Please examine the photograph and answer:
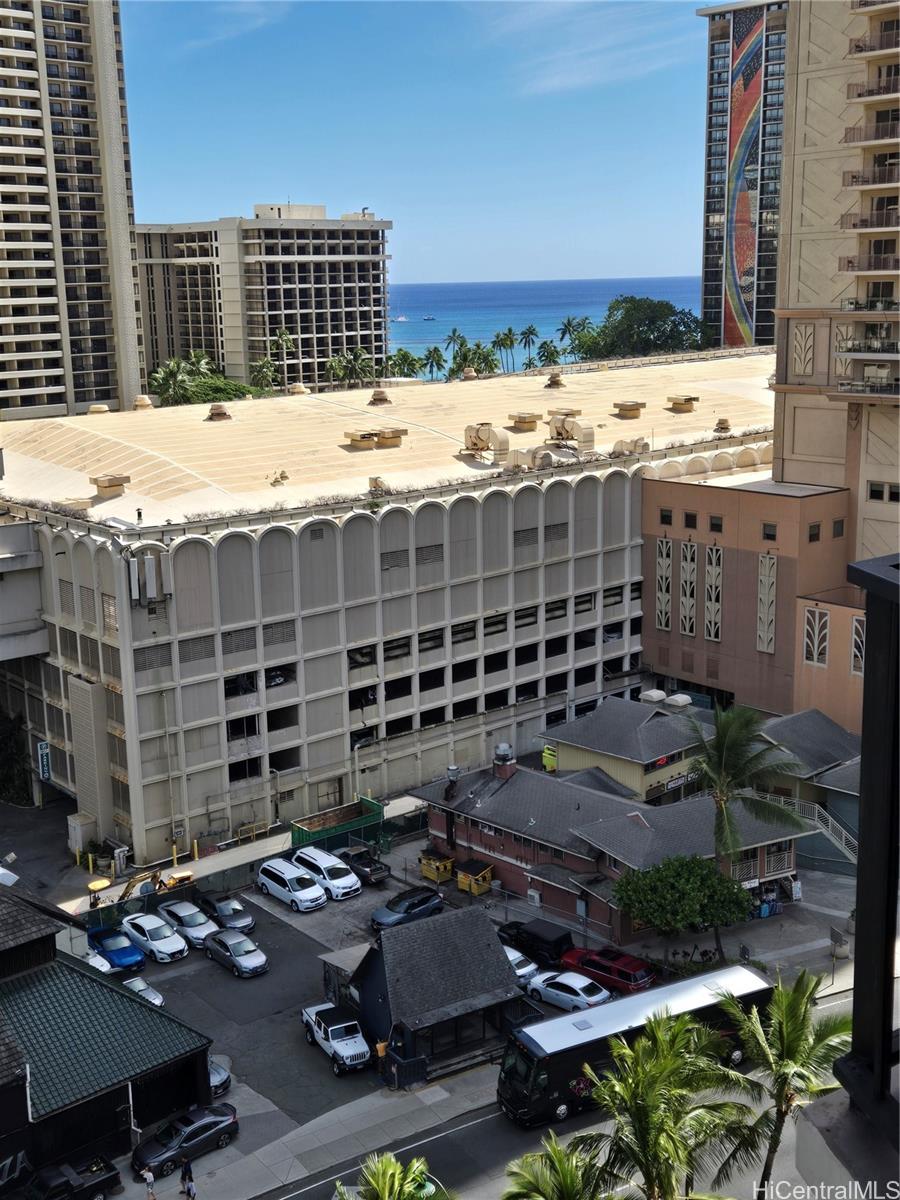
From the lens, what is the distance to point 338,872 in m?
52.6

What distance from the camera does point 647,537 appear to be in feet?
231

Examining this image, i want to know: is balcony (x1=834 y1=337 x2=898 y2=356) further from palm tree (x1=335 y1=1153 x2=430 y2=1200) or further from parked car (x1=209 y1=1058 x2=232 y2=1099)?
palm tree (x1=335 y1=1153 x2=430 y2=1200)

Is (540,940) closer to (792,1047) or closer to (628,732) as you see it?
(628,732)

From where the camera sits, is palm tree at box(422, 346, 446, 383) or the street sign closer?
the street sign

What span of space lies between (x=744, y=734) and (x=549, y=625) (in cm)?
2297

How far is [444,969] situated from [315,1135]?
667cm

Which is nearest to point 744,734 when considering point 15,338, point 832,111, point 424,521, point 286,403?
point 424,521

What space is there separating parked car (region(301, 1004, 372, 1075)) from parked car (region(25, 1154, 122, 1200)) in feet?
25.9

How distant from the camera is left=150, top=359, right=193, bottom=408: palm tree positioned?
134625mm

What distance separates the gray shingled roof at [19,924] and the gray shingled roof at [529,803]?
20201 mm

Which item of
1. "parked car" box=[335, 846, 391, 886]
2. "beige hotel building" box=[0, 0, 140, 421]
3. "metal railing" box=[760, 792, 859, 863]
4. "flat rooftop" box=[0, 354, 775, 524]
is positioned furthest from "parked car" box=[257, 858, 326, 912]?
"beige hotel building" box=[0, 0, 140, 421]

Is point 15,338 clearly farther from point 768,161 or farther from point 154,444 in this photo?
point 768,161

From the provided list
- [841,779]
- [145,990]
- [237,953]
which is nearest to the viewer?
[145,990]

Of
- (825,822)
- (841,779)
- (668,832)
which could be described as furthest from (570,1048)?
(825,822)
